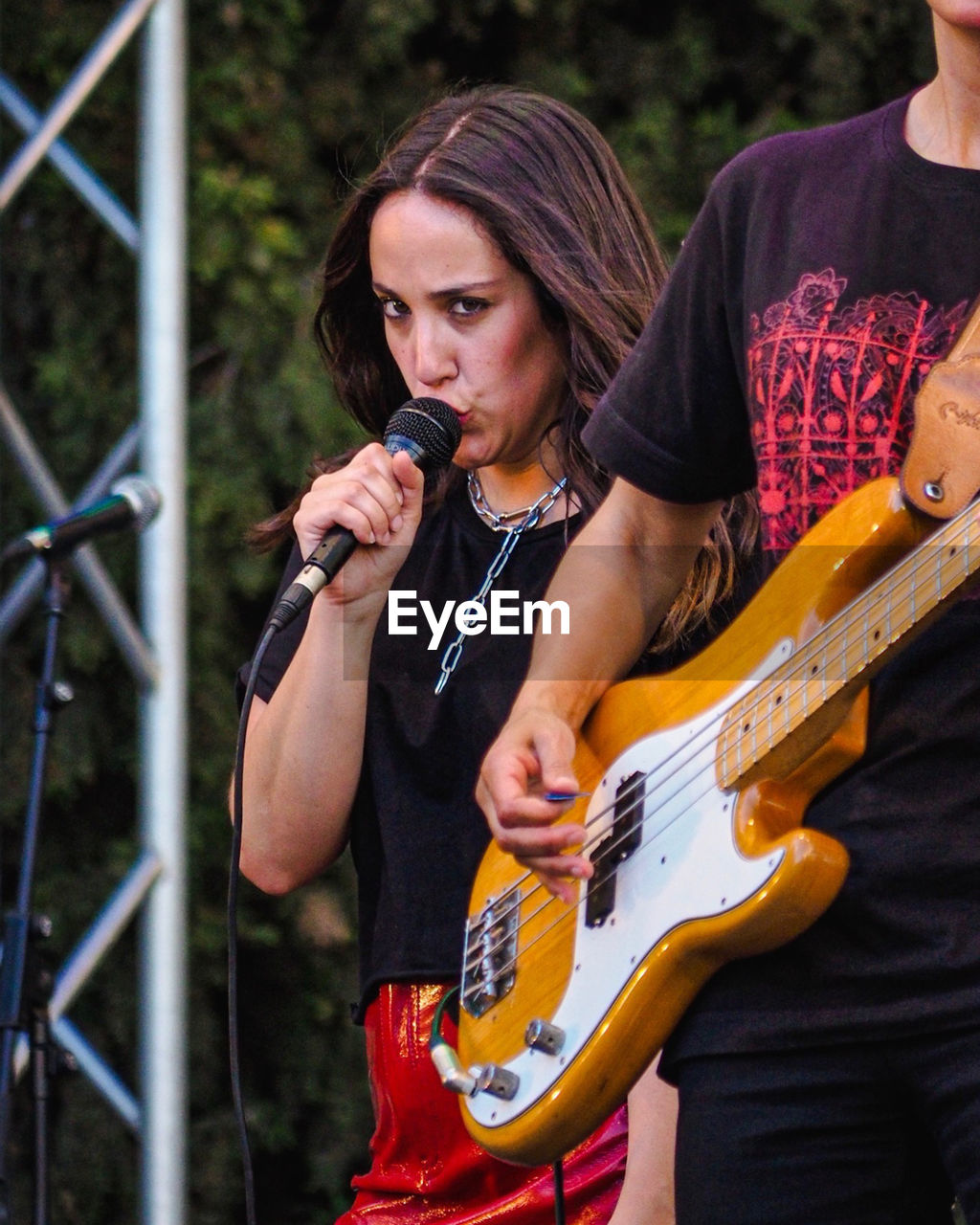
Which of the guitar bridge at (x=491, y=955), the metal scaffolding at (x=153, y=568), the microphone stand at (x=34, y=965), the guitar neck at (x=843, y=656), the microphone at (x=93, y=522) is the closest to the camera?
the guitar neck at (x=843, y=656)

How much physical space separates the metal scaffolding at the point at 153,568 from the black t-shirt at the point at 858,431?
173 centimetres

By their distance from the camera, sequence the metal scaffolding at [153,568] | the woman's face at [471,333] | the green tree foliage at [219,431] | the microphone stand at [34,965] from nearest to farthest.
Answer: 1. the woman's face at [471,333]
2. the microphone stand at [34,965]
3. the metal scaffolding at [153,568]
4. the green tree foliage at [219,431]

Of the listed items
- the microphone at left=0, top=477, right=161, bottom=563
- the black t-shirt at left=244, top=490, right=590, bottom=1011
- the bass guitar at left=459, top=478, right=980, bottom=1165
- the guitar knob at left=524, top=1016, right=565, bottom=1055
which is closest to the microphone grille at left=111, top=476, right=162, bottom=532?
the microphone at left=0, top=477, right=161, bottom=563

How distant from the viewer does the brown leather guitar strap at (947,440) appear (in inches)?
49.0

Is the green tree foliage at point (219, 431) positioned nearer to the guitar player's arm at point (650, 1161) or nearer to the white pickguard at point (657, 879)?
the guitar player's arm at point (650, 1161)

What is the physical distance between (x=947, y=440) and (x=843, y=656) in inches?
7.2

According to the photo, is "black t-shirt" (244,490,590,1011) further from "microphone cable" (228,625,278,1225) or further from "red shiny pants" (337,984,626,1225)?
"microphone cable" (228,625,278,1225)

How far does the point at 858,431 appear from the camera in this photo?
1.36 meters

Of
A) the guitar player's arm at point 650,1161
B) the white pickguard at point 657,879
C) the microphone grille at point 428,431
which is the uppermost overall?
the microphone grille at point 428,431

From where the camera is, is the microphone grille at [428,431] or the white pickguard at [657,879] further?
the microphone grille at [428,431]

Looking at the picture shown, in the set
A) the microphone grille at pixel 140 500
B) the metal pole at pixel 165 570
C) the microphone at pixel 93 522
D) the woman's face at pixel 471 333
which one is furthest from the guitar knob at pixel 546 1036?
the metal pole at pixel 165 570

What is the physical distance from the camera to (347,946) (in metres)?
3.81

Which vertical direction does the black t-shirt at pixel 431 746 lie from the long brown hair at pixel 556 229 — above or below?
below

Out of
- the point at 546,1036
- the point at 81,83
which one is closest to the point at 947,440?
the point at 546,1036
